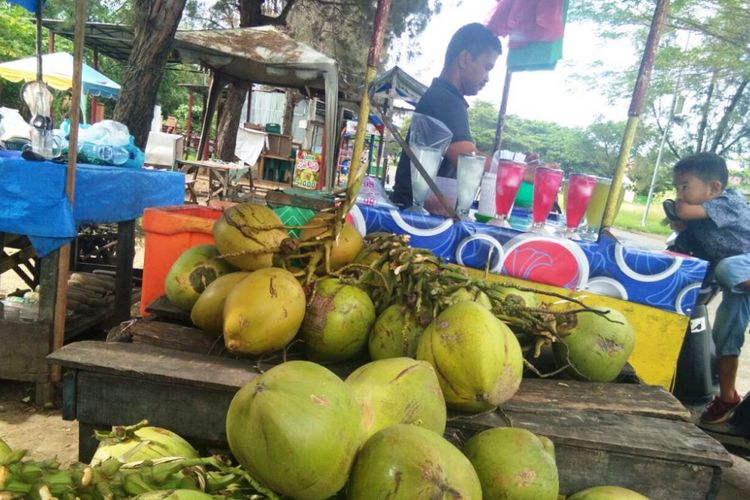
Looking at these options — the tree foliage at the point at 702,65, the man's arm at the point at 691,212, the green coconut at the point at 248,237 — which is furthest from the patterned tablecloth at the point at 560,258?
the tree foliage at the point at 702,65

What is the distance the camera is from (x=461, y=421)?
1.32 m

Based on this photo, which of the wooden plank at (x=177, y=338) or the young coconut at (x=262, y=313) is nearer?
the young coconut at (x=262, y=313)

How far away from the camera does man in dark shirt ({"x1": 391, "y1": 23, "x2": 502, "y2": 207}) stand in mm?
3059

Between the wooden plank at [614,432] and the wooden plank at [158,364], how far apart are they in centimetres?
61

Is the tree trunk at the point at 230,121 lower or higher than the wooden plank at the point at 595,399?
higher

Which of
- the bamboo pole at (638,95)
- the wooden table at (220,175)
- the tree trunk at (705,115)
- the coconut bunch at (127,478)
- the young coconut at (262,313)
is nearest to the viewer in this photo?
the coconut bunch at (127,478)

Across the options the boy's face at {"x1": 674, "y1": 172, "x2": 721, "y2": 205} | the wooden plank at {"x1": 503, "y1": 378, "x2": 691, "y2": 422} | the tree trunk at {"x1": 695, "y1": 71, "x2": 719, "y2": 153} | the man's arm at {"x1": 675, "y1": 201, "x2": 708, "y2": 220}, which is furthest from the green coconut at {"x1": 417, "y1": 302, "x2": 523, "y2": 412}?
the tree trunk at {"x1": 695, "y1": 71, "x2": 719, "y2": 153}

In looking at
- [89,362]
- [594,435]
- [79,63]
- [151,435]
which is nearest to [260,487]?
[151,435]

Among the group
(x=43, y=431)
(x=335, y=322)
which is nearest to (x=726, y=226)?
(x=335, y=322)

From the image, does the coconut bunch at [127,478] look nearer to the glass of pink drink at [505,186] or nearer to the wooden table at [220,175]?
the glass of pink drink at [505,186]

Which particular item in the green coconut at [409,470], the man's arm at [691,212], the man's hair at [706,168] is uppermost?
the man's hair at [706,168]

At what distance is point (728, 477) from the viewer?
3115 mm

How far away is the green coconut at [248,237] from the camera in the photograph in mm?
1623

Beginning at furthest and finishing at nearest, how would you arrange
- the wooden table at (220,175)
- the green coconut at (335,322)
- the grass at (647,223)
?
1. the grass at (647,223)
2. the wooden table at (220,175)
3. the green coconut at (335,322)
